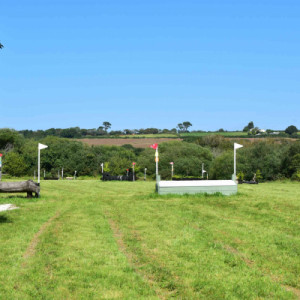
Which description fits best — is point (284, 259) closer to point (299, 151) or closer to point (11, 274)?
point (11, 274)

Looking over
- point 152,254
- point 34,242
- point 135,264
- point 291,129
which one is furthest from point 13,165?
point 291,129

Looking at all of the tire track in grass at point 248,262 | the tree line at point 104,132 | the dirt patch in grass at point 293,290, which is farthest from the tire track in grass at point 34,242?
the tree line at point 104,132

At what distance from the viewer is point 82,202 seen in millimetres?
15320

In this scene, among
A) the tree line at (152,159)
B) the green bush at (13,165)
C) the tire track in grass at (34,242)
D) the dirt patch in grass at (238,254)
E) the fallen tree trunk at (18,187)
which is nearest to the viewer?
the dirt patch in grass at (238,254)

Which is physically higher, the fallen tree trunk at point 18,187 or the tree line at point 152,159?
the tree line at point 152,159

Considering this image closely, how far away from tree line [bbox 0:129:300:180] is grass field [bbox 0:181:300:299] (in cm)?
5210

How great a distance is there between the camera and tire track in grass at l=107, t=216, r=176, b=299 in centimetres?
498

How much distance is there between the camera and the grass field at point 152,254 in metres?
5.08

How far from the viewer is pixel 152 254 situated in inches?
267

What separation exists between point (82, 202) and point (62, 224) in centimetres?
523

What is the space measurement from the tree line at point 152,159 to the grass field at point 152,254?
2051 inches

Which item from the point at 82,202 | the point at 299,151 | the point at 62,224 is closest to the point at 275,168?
the point at 299,151

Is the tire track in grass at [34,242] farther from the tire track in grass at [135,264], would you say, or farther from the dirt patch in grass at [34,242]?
the tire track in grass at [135,264]

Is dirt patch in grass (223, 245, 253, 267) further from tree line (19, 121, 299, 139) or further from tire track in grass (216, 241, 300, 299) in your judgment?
tree line (19, 121, 299, 139)
